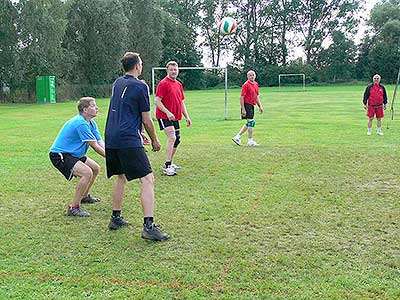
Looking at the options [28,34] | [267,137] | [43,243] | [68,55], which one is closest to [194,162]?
[267,137]

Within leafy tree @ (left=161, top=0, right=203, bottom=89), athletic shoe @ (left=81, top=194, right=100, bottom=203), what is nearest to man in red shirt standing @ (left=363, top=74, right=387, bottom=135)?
athletic shoe @ (left=81, top=194, right=100, bottom=203)

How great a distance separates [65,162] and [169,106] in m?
2.95

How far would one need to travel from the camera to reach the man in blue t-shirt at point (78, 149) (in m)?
5.38

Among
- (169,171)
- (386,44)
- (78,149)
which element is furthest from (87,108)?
(386,44)

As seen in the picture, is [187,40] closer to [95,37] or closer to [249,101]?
[95,37]

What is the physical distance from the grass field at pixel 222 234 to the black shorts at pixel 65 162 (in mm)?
519

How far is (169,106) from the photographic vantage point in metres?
8.02

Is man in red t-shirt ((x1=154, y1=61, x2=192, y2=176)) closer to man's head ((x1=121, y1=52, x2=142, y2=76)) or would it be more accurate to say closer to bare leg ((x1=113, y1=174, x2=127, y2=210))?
bare leg ((x1=113, y1=174, x2=127, y2=210))

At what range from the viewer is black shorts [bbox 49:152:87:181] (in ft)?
17.7

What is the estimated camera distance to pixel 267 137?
12.1 meters

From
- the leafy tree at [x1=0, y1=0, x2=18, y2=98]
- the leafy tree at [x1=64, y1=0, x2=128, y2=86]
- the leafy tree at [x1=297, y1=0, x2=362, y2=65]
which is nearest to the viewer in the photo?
the leafy tree at [x1=0, y1=0, x2=18, y2=98]

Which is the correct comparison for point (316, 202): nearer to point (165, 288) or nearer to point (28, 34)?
point (165, 288)

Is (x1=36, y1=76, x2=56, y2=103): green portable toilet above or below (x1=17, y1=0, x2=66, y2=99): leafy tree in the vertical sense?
below

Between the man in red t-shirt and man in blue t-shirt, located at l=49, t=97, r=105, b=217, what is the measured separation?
7.64 feet
